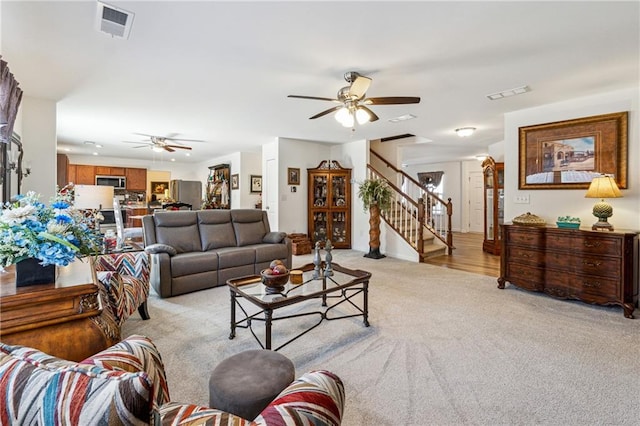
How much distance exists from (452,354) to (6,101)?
4.20m

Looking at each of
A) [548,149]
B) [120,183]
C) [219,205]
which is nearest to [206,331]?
[548,149]

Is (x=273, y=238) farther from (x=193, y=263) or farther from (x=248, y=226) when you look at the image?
(x=193, y=263)

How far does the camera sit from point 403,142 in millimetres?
6832

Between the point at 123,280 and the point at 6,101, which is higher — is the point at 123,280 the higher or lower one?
the lower one

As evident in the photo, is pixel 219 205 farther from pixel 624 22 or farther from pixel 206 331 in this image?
pixel 624 22

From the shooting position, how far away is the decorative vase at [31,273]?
1.39 meters

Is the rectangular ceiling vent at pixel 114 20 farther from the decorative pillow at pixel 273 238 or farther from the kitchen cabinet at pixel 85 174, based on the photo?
the kitchen cabinet at pixel 85 174

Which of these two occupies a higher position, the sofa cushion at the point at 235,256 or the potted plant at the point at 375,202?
the potted plant at the point at 375,202

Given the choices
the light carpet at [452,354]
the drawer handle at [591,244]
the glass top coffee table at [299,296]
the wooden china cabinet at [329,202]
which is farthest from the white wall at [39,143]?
the drawer handle at [591,244]

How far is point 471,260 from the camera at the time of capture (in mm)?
5637

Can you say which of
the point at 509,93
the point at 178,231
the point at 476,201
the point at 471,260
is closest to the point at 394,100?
the point at 509,93

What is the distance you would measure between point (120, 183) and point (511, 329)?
10.3m

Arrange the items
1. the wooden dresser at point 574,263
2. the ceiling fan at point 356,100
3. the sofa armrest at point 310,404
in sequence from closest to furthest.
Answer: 1. the sofa armrest at point 310,404
2. the ceiling fan at point 356,100
3. the wooden dresser at point 574,263

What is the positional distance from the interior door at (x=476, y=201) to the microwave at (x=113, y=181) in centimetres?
1086
